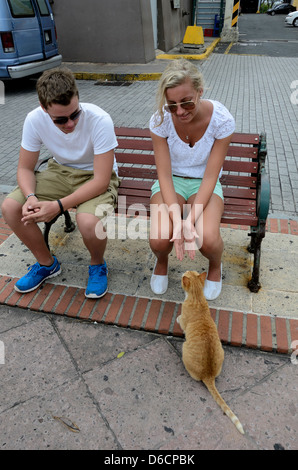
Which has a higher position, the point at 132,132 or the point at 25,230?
the point at 132,132

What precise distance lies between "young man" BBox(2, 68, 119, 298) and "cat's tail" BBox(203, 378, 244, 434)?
100cm

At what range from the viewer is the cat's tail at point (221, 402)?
1.79 meters

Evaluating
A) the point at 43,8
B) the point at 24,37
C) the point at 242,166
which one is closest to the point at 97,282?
the point at 242,166

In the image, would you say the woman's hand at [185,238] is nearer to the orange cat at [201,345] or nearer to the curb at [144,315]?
the orange cat at [201,345]

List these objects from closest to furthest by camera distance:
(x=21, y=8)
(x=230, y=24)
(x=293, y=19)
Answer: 1. (x=21, y=8)
2. (x=230, y=24)
3. (x=293, y=19)

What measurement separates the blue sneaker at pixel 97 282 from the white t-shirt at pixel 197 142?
941 millimetres

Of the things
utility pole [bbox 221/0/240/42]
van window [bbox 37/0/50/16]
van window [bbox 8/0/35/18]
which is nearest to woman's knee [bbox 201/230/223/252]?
van window [bbox 8/0/35/18]

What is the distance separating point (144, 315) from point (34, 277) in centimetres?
90

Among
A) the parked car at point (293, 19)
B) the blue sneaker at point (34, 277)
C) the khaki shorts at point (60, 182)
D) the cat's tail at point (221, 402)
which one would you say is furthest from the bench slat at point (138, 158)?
the parked car at point (293, 19)

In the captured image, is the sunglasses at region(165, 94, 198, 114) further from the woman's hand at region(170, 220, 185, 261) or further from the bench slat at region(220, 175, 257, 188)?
the bench slat at region(220, 175, 257, 188)

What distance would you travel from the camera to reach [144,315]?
244 centimetres

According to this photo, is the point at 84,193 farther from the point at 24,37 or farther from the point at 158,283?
the point at 24,37

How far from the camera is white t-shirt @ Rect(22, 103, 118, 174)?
7.86ft
